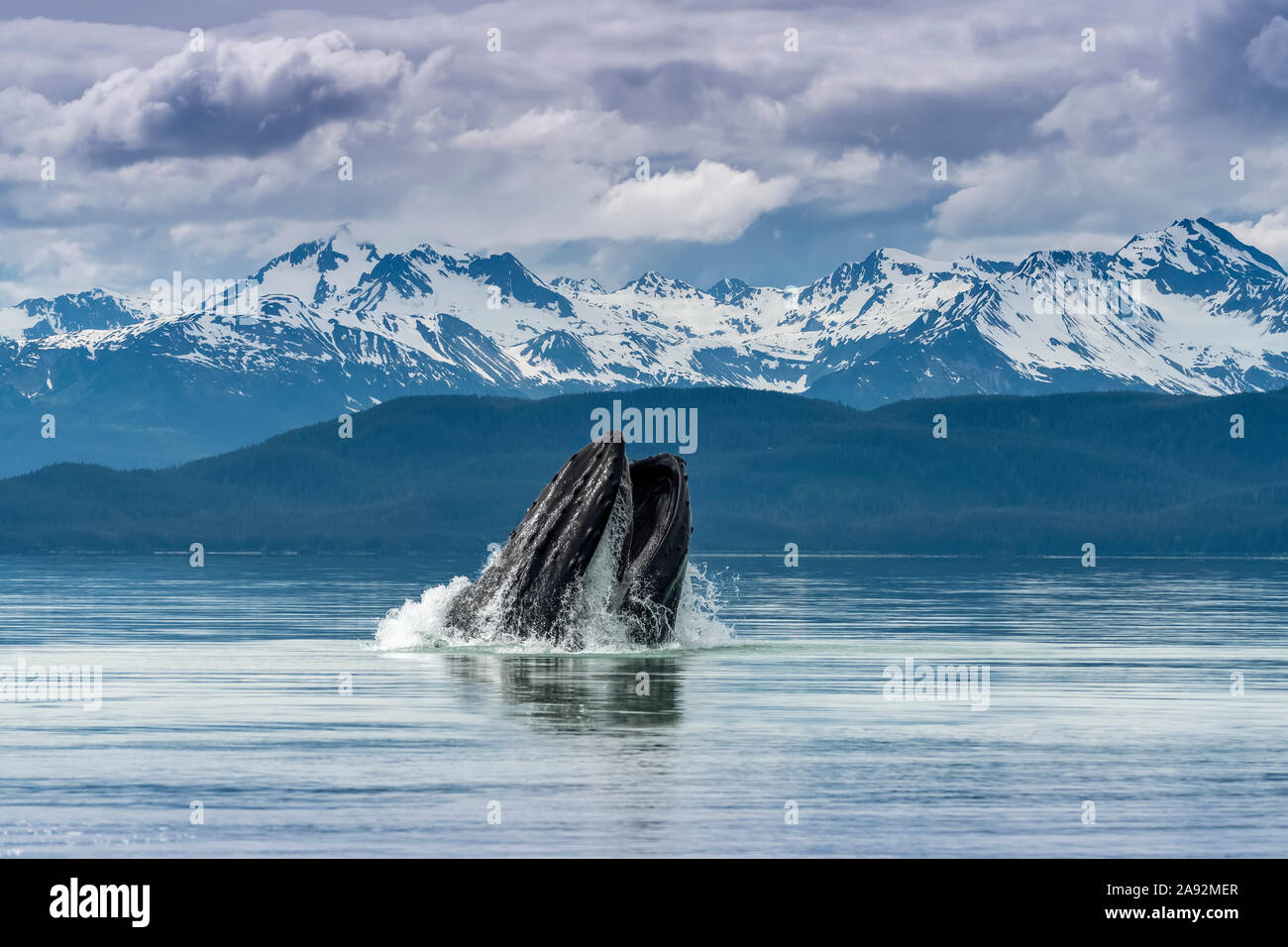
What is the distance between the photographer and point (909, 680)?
119 ft

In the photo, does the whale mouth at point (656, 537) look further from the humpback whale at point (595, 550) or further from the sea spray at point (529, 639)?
the sea spray at point (529, 639)

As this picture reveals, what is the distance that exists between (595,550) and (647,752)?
1225cm

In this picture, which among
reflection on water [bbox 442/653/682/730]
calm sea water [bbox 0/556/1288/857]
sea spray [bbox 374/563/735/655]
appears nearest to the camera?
calm sea water [bbox 0/556/1288/857]

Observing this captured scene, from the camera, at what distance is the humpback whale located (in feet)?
122

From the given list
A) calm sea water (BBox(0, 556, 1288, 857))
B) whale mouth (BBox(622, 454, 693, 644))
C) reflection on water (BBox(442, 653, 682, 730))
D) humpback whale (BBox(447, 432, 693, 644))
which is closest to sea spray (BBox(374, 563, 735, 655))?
humpback whale (BBox(447, 432, 693, 644))

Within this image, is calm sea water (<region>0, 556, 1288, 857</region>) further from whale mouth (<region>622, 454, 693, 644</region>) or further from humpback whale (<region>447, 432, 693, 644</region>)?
whale mouth (<region>622, 454, 693, 644</region>)

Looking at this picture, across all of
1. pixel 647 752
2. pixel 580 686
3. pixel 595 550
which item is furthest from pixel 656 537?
pixel 647 752

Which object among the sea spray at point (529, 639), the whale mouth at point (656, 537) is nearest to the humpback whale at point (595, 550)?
the whale mouth at point (656, 537)

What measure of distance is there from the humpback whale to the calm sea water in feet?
3.17

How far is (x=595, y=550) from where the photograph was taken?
3716cm

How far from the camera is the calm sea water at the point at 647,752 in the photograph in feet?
63.8

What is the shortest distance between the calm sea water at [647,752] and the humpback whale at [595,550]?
0.97 meters
